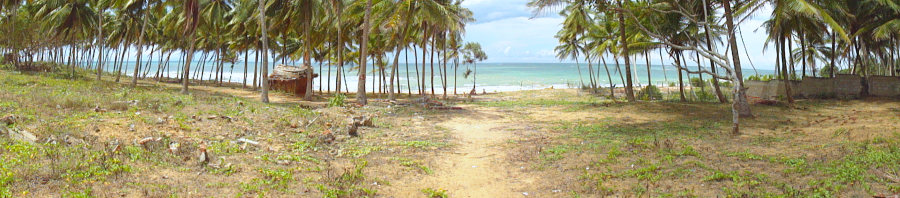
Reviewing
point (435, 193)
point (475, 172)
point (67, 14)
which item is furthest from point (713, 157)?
point (67, 14)

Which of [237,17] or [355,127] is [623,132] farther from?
[237,17]

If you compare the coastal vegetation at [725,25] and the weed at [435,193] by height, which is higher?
the coastal vegetation at [725,25]

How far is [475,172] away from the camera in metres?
6.99

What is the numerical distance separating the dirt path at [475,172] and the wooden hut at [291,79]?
15310mm

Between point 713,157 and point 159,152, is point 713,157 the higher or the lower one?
the lower one

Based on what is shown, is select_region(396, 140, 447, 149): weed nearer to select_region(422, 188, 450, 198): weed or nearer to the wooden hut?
select_region(422, 188, 450, 198): weed

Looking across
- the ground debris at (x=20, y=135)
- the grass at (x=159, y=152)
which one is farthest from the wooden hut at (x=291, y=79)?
the ground debris at (x=20, y=135)

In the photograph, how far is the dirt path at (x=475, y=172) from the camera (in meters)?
5.99

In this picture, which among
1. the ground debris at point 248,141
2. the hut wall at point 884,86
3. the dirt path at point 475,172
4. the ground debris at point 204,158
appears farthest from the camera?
the hut wall at point 884,86

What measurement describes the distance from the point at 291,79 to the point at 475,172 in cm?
1901

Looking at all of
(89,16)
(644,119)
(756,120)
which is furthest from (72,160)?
(89,16)

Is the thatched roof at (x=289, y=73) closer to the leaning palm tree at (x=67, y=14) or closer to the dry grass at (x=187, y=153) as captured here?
the leaning palm tree at (x=67, y=14)

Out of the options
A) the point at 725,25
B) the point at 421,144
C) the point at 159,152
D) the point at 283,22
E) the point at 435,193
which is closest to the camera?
the point at 435,193

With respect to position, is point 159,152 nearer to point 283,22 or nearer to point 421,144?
point 421,144
